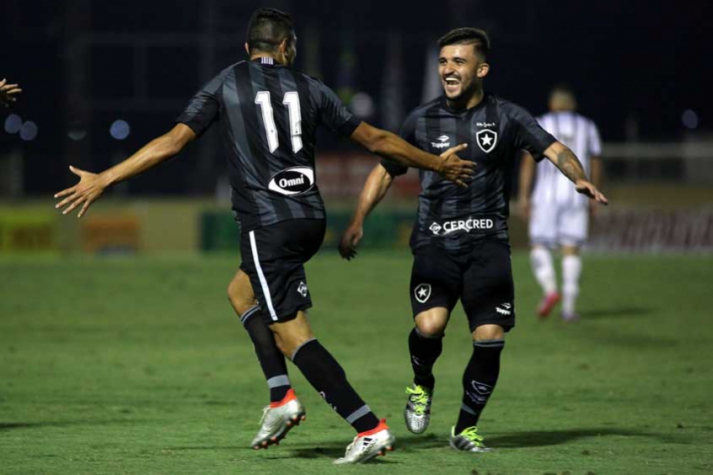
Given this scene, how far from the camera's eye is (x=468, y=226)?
294 inches

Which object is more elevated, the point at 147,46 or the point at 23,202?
the point at 147,46

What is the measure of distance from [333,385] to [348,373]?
4139 millimetres

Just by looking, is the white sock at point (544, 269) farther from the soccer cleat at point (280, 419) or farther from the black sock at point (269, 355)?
the soccer cleat at point (280, 419)

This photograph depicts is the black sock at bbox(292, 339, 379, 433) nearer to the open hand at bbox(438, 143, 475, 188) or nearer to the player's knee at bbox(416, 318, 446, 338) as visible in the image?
the player's knee at bbox(416, 318, 446, 338)

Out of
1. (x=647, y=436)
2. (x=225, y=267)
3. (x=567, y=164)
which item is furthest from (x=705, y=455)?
(x=225, y=267)

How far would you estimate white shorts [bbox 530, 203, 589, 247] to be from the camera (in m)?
14.4

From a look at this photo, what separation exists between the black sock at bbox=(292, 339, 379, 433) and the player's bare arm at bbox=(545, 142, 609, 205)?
1.55m

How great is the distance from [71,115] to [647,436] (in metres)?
27.3

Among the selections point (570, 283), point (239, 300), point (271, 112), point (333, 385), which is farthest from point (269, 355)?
point (570, 283)

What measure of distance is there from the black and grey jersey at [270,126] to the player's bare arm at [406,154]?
0.27 feet

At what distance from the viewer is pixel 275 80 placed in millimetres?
6727

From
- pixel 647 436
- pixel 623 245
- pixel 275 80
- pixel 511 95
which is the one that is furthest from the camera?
pixel 511 95

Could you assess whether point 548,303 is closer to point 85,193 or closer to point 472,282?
point 472,282

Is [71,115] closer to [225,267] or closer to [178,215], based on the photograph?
[178,215]
